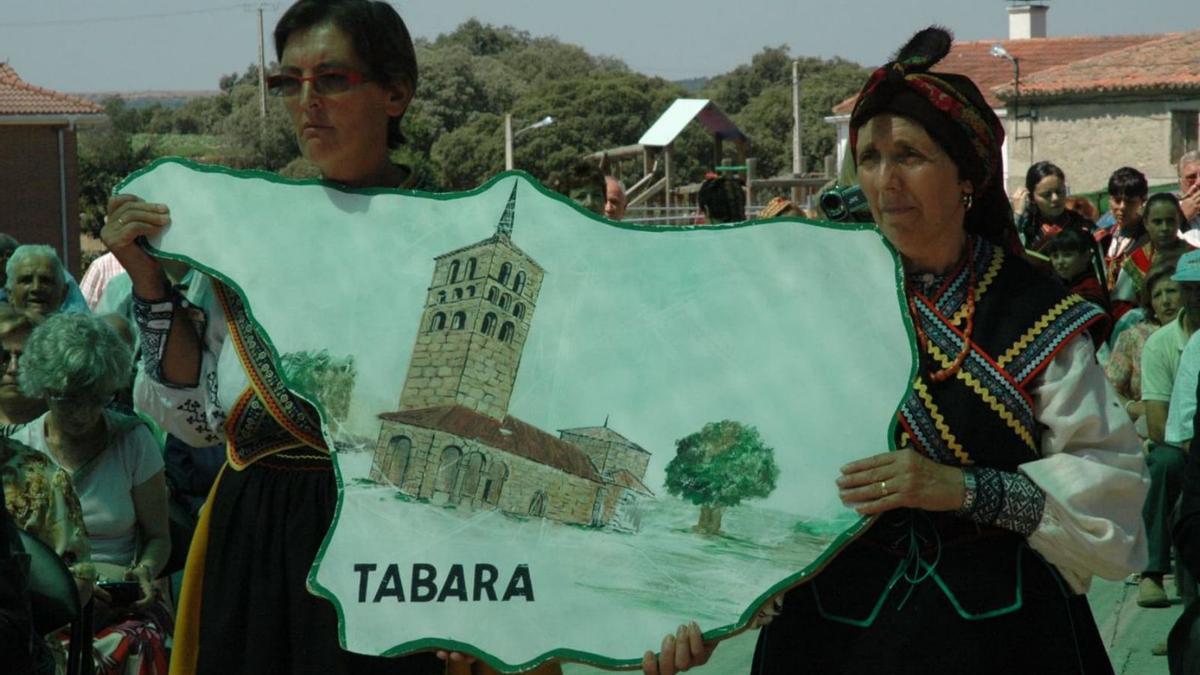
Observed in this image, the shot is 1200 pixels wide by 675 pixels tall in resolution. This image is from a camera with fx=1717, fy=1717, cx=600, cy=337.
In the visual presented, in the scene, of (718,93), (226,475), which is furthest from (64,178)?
(718,93)

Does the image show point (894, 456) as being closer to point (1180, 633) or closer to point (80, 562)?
point (1180, 633)

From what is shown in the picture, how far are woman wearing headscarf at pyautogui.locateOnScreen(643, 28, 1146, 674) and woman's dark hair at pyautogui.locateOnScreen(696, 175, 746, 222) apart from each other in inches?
180

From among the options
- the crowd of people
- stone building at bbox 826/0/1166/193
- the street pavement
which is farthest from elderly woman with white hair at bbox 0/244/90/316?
stone building at bbox 826/0/1166/193

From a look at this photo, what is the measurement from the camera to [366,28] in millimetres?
2938

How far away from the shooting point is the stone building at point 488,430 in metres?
2.73

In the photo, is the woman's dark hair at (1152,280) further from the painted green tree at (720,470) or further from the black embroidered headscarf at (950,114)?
the painted green tree at (720,470)

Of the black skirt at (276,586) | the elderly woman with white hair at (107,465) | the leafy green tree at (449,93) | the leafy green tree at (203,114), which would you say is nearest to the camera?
the black skirt at (276,586)

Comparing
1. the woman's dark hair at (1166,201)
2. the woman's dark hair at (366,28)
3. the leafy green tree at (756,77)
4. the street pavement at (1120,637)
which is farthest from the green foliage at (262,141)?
the woman's dark hair at (366,28)

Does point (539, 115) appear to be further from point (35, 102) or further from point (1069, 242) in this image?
point (1069, 242)

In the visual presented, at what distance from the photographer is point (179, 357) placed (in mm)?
2957

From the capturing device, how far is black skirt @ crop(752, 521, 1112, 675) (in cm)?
270

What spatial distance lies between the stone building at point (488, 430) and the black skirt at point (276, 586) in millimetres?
239

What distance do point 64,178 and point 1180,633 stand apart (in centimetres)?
3454

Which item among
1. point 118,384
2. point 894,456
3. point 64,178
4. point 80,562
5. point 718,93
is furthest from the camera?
point 718,93
